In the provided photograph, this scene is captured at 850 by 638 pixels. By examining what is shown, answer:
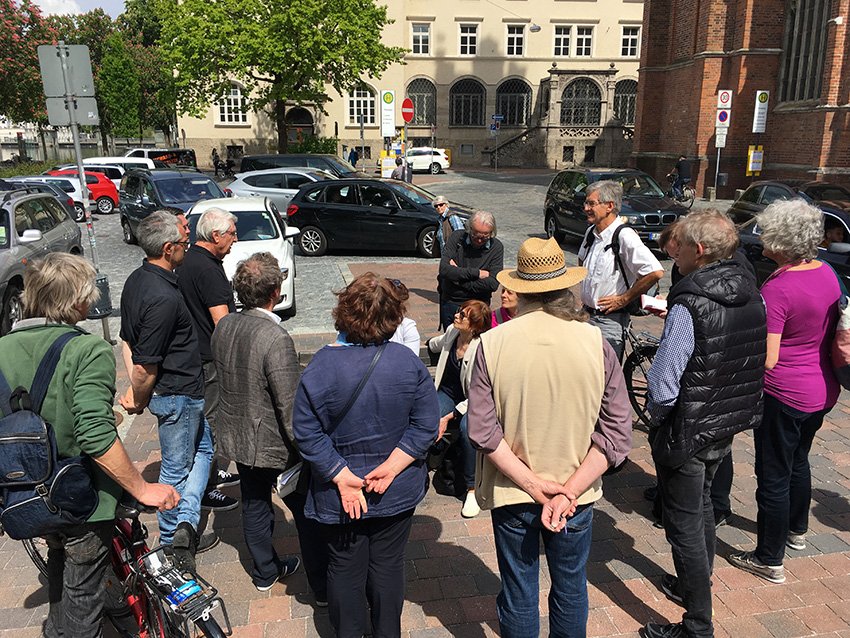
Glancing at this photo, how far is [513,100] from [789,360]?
152 ft

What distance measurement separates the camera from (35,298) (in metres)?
2.64

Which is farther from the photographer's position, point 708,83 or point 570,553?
point 708,83

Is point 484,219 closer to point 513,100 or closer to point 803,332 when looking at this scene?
point 803,332

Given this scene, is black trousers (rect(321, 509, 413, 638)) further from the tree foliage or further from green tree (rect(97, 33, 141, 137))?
green tree (rect(97, 33, 141, 137))

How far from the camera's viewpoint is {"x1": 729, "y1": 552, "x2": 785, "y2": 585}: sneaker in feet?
12.2

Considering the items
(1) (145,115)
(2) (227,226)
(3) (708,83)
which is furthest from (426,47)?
(2) (227,226)

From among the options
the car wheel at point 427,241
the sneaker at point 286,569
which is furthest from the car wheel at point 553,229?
the sneaker at point 286,569

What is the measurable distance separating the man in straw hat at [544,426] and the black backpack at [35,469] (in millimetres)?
1547

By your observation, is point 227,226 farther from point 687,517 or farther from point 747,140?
point 747,140

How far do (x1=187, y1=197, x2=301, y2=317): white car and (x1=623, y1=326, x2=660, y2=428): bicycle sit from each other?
5164mm

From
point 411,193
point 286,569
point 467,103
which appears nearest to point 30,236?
point 411,193

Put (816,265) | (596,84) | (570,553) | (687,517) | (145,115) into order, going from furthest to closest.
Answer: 1. (145,115)
2. (596,84)
3. (816,265)
4. (687,517)
5. (570,553)

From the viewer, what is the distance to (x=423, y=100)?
46156 mm

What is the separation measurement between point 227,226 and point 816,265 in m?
3.46
